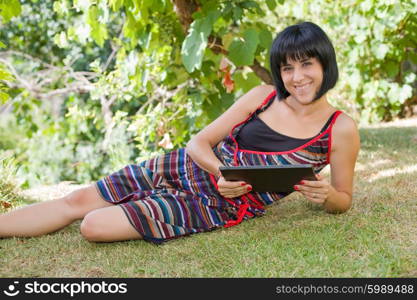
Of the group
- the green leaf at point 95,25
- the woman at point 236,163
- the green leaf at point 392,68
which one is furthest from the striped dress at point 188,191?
the green leaf at point 392,68

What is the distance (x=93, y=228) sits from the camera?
7.54 ft

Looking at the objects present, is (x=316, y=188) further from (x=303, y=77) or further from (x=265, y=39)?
(x=265, y=39)

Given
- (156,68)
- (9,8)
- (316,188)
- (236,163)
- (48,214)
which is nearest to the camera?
(316,188)

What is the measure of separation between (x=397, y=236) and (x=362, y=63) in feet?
13.9

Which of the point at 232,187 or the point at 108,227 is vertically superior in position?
the point at 232,187

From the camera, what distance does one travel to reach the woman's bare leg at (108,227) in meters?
2.29

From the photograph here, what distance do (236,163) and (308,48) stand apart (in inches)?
24.0

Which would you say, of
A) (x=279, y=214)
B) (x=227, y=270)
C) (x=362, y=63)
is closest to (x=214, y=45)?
(x=279, y=214)

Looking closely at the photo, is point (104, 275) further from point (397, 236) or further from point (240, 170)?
point (397, 236)

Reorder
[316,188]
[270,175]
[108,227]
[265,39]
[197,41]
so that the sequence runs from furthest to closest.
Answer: [265,39], [197,41], [108,227], [316,188], [270,175]

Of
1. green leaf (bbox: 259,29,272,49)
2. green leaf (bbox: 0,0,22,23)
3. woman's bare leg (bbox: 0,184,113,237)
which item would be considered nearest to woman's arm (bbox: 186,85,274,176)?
woman's bare leg (bbox: 0,184,113,237)

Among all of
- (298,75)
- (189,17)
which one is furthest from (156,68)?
(298,75)

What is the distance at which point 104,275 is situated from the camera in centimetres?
200

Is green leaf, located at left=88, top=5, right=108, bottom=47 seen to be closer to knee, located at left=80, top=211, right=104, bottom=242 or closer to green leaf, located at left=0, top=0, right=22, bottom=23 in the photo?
green leaf, located at left=0, top=0, right=22, bottom=23
